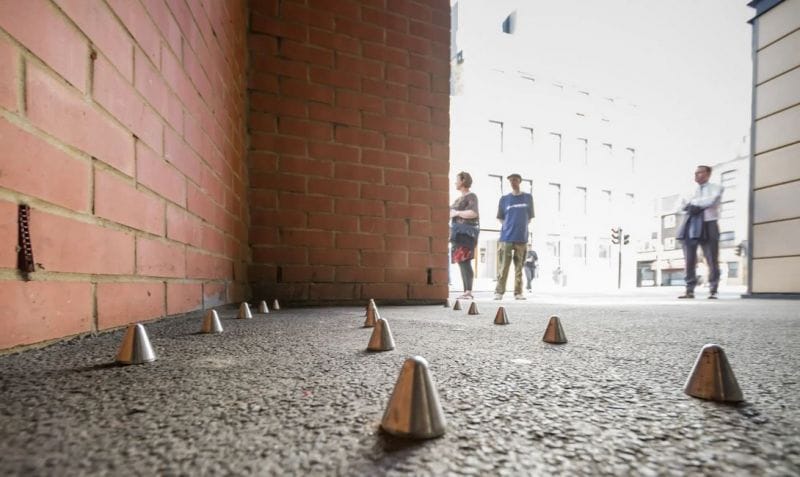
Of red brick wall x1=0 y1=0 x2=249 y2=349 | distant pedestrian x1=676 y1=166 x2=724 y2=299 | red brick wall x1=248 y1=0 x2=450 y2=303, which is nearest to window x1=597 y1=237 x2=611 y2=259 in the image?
distant pedestrian x1=676 y1=166 x2=724 y2=299

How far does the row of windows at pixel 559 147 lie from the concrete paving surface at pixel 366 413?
19134mm

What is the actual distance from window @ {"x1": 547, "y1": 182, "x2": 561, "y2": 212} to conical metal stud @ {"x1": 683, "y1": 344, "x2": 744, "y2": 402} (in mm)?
21168

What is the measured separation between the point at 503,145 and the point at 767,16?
43.1ft

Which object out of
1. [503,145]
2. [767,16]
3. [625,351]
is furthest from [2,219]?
[503,145]

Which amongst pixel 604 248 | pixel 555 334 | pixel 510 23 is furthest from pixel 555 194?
pixel 555 334

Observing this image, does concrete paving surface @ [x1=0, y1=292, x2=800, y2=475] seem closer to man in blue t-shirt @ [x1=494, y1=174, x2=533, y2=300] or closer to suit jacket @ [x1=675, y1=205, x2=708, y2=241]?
man in blue t-shirt @ [x1=494, y1=174, x2=533, y2=300]

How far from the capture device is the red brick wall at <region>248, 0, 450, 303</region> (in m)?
3.44

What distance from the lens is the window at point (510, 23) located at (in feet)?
63.7

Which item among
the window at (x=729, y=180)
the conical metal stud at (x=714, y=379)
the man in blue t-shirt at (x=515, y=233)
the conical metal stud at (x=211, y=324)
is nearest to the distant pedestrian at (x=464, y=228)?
the man in blue t-shirt at (x=515, y=233)

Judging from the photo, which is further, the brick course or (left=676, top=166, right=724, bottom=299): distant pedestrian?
(left=676, top=166, right=724, bottom=299): distant pedestrian

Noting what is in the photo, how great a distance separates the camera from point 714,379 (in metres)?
0.87

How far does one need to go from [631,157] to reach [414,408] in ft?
91.4

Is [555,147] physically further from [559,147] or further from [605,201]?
[605,201]

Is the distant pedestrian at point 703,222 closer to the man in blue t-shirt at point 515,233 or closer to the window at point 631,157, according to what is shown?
the man in blue t-shirt at point 515,233
